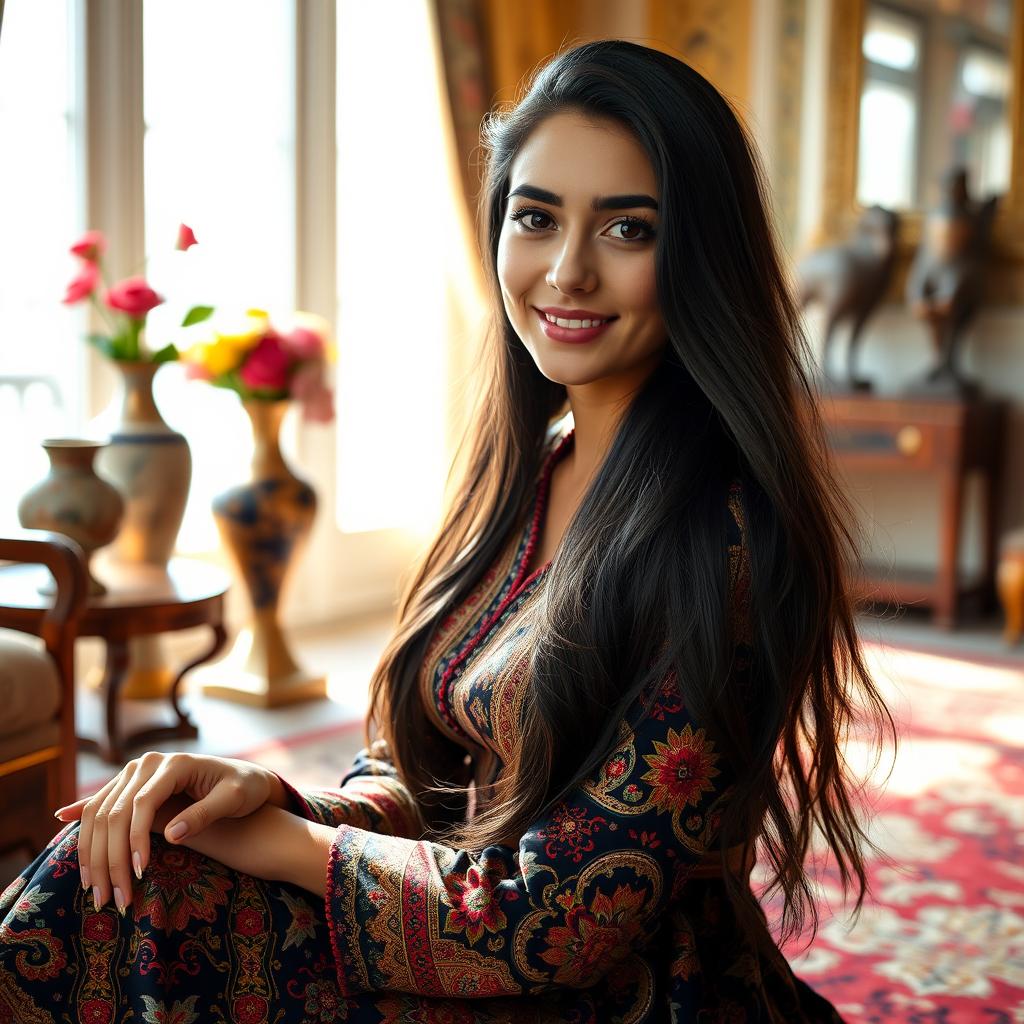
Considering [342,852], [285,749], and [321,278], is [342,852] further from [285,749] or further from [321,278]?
[321,278]

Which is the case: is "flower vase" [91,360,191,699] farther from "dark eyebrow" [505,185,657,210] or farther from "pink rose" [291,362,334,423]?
"dark eyebrow" [505,185,657,210]

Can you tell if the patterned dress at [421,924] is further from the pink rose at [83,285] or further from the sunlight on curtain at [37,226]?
the sunlight on curtain at [37,226]

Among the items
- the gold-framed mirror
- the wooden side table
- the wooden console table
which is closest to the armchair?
the wooden side table

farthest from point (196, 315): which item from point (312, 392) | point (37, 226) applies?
point (37, 226)

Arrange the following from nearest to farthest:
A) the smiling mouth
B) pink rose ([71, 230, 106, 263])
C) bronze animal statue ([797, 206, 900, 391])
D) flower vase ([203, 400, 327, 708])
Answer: the smiling mouth → pink rose ([71, 230, 106, 263]) → flower vase ([203, 400, 327, 708]) → bronze animal statue ([797, 206, 900, 391])

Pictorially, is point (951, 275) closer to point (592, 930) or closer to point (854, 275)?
point (854, 275)

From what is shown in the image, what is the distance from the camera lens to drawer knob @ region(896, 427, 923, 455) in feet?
16.5

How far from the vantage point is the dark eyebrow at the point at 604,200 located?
1.25 metres

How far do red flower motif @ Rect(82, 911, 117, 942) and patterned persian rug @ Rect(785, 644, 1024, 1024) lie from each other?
0.94 m

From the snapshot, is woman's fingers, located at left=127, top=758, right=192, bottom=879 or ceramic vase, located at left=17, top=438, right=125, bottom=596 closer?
woman's fingers, located at left=127, top=758, right=192, bottom=879

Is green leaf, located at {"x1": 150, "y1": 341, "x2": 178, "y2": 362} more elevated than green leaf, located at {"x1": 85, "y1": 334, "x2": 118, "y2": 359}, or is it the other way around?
green leaf, located at {"x1": 85, "y1": 334, "x2": 118, "y2": 359}

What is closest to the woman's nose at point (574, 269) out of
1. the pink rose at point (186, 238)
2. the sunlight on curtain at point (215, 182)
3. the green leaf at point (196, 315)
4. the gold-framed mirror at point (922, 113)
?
the pink rose at point (186, 238)

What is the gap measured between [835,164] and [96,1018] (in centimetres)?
512

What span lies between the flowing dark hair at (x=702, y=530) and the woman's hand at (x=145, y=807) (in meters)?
0.23
